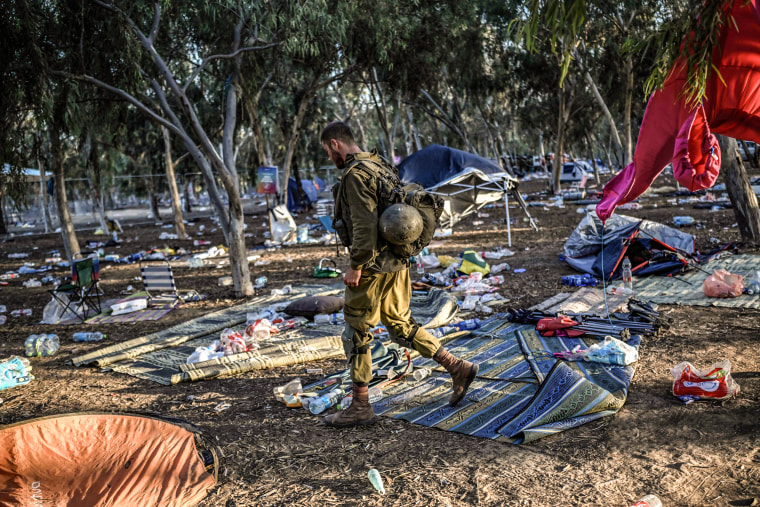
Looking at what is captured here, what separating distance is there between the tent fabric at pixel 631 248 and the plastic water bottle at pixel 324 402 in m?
5.03

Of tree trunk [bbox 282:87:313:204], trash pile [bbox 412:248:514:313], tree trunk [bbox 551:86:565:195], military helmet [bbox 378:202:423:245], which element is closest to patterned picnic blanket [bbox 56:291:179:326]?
trash pile [bbox 412:248:514:313]

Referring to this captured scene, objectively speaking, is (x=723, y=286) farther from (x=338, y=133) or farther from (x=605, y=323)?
(x=338, y=133)

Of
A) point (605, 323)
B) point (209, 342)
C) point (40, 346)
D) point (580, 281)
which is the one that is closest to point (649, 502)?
point (605, 323)

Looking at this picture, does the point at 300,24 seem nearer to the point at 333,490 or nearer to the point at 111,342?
the point at 111,342

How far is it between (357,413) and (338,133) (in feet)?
6.31

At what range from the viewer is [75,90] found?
9430 mm

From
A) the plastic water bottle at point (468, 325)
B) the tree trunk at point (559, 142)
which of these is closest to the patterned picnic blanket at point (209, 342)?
the plastic water bottle at point (468, 325)

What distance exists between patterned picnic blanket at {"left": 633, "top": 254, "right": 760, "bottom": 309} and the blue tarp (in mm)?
5907

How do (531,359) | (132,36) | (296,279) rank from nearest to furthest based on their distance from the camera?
(531,359) < (132,36) < (296,279)

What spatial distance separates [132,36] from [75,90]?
190cm

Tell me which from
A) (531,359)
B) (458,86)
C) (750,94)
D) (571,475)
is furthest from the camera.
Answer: (458,86)

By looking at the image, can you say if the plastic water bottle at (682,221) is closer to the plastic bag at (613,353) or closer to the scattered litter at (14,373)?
the plastic bag at (613,353)

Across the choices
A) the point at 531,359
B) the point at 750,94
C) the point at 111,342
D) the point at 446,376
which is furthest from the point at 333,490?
the point at 111,342

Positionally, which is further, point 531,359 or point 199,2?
point 199,2
